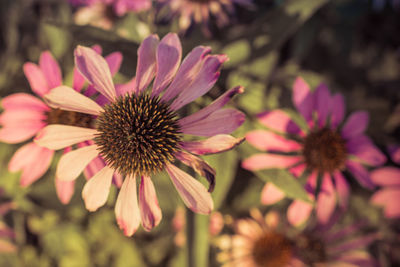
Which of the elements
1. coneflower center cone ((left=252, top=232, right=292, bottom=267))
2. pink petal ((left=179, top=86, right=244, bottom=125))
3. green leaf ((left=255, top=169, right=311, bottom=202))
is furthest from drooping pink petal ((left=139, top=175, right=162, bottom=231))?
coneflower center cone ((left=252, top=232, right=292, bottom=267))

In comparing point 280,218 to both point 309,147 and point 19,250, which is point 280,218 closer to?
point 309,147

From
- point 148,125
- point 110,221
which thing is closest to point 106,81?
point 148,125

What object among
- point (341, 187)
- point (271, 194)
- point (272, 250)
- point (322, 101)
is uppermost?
point (322, 101)

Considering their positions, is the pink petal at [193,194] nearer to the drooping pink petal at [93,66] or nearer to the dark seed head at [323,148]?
the drooping pink petal at [93,66]

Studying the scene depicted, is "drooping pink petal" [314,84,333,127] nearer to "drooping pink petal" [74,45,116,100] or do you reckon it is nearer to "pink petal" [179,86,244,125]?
"pink petal" [179,86,244,125]

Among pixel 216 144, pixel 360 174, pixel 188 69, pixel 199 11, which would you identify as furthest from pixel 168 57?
pixel 360 174

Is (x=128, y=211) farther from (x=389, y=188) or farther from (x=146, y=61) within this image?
(x=389, y=188)
